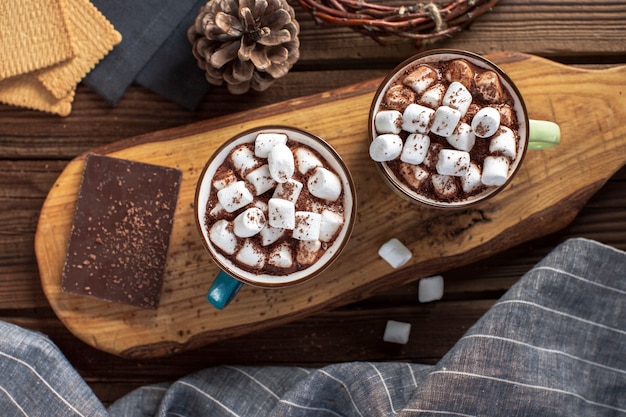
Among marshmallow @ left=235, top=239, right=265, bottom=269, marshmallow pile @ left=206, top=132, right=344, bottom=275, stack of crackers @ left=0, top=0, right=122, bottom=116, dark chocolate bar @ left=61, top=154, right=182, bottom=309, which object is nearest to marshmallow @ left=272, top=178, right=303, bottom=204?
marshmallow pile @ left=206, top=132, right=344, bottom=275

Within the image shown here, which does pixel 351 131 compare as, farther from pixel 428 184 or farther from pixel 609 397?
pixel 609 397

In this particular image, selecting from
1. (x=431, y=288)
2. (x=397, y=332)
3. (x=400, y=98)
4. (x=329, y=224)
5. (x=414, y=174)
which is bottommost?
(x=397, y=332)

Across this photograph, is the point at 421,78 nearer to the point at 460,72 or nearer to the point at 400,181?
the point at 460,72

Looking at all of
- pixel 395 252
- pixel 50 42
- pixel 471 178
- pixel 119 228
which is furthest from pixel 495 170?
pixel 50 42

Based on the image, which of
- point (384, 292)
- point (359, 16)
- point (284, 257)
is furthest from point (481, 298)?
point (359, 16)

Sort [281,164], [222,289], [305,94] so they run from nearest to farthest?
1. [281,164]
2. [222,289]
3. [305,94]

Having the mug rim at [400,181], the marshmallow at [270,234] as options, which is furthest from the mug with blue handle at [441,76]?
the marshmallow at [270,234]
